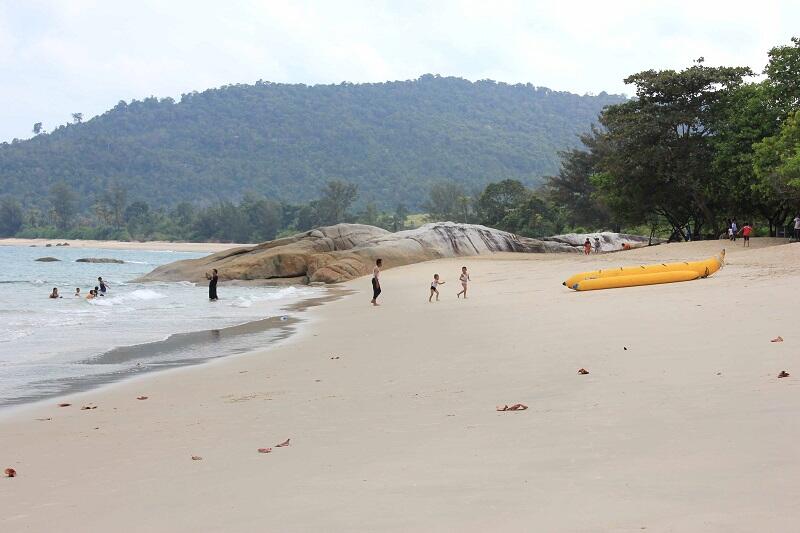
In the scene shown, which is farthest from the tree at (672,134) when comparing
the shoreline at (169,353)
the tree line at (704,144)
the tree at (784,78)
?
the shoreline at (169,353)

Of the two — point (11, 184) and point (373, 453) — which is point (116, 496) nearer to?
point (373, 453)

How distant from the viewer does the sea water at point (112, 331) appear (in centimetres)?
1236

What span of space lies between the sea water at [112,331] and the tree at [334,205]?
8437cm

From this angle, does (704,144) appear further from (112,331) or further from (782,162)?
(112,331)

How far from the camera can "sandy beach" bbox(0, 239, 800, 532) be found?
445 centimetres

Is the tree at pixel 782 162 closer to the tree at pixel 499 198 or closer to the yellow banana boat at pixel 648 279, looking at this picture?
the yellow banana boat at pixel 648 279

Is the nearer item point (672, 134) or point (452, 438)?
point (452, 438)

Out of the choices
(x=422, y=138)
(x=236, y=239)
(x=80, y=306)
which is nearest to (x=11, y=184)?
(x=236, y=239)

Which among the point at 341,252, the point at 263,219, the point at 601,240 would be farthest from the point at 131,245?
the point at 601,240

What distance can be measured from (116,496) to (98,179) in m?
183

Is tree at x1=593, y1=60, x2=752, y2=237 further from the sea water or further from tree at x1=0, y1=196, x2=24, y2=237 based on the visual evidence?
tree at x1=0, y1=196, x2=24, y2=237

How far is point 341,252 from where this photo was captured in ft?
140

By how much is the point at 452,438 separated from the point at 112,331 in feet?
48.0

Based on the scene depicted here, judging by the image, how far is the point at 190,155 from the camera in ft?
614
